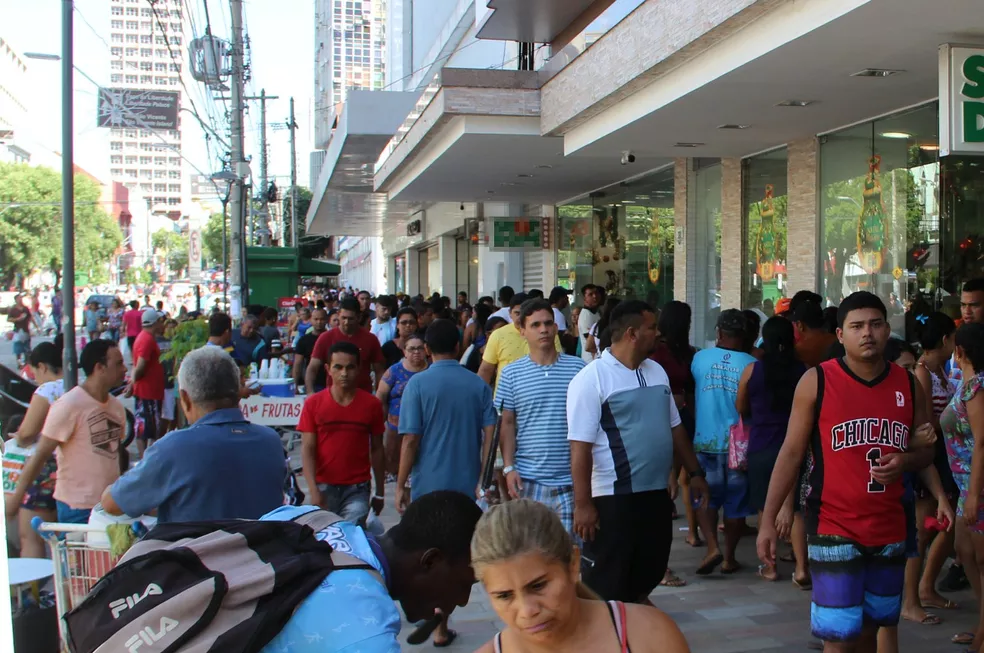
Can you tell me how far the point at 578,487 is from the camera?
4.68 meters

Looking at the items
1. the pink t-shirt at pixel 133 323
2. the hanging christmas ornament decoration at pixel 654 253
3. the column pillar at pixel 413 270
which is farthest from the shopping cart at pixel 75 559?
the column pillar at pixel 413 270

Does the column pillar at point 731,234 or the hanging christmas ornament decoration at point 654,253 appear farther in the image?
the hanging christmas ornament decoration at point 654,253

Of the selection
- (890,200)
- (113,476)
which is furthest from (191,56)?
(113,476)

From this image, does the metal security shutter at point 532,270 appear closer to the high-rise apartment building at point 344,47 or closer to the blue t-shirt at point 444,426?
the blue t-shirt at point 444,426

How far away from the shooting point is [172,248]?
374 feet

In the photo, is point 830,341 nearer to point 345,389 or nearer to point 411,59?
point 345,389

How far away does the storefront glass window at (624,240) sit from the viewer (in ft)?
52.2

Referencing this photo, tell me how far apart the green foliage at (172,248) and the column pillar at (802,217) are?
102m

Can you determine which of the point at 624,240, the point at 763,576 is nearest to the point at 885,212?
the point at 763,576

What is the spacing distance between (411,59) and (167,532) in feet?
128

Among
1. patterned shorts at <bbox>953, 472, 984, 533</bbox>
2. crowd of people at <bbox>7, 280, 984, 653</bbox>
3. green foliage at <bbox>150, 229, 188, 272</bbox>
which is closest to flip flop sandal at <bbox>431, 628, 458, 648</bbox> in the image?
crowd of people at <bbox>7, 280, 984, 653</bbox>

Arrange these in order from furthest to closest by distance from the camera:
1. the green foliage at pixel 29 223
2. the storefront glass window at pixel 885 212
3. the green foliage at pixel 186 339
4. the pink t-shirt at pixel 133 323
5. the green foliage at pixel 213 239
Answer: the green foliage at pixel 213 239
the green foliage at pixel 29 223
the pink t-shirt at pixel 133 323
the green foliage at pixel 186 339
the storefront glass window at pixel 885 212

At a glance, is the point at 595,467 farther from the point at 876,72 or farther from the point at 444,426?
the point at 876,72

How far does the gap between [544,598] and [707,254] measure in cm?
1269
